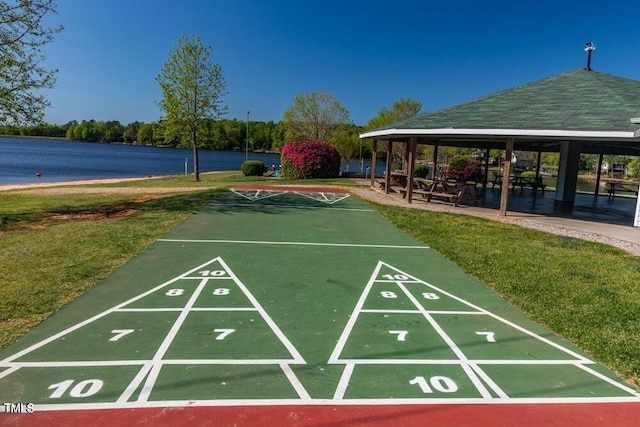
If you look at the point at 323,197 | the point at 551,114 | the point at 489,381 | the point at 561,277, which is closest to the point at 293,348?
the point at 489,381

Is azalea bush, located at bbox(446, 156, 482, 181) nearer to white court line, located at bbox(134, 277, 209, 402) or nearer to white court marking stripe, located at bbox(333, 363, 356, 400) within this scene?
white court line, located at bbox(134, 277, 209, 402)

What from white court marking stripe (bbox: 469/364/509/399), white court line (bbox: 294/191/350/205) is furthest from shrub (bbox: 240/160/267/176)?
white court marking stripe (bbox: 469/364/509/399)

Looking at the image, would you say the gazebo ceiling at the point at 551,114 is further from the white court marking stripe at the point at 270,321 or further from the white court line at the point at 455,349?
the white court marking stripe at the point at 270,321

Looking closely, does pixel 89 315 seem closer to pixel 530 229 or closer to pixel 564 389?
pixel 564 389

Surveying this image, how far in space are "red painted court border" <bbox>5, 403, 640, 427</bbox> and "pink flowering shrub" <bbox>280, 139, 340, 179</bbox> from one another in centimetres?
2344

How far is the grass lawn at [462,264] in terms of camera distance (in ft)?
14.9

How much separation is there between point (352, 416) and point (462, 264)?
4.77 m

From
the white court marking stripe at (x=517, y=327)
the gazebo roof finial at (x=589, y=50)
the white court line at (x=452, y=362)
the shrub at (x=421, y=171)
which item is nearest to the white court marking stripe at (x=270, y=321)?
the white court line at (x=452, y=362)

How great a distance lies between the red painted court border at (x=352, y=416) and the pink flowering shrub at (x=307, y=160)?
76.9ft

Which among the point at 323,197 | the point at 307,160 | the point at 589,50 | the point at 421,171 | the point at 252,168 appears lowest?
the point at 323,197

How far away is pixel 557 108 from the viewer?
40.4 ft

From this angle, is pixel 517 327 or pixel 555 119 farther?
A: pixel 555 119

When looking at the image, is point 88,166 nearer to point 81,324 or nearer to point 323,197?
point 323,197

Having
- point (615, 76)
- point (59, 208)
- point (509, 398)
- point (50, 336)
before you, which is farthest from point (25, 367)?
point (615, 76)
